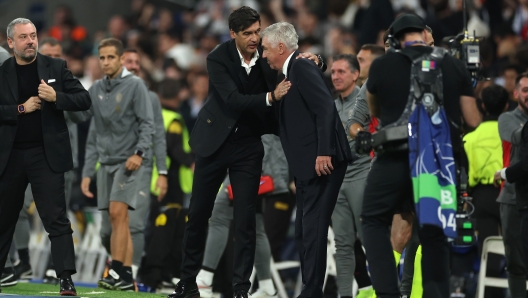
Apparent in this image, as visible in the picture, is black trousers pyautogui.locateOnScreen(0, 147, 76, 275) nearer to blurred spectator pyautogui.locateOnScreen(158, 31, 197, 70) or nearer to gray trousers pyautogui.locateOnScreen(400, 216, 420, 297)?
gray trousers pyautogui.locateOnScreen(400, 216, 420, 297)

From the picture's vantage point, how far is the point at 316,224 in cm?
773

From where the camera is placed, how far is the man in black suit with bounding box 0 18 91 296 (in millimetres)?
8555

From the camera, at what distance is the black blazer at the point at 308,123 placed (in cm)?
768

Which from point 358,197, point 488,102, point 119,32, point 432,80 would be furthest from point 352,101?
point 119,32

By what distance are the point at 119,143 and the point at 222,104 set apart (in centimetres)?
225

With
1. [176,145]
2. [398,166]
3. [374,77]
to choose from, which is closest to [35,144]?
[374,77]

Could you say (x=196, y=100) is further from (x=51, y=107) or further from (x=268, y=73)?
(x=268, y=73)

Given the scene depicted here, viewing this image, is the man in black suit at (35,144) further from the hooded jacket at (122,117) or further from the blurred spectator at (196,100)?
the blurred spectator at (196,100)

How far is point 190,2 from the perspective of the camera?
20.9 m

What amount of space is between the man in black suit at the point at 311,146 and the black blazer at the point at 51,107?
1.92 m

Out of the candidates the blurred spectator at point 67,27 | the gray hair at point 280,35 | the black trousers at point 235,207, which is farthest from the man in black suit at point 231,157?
the blurred spectator at point 67,27

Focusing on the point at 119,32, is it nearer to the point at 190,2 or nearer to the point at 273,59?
the point at 190,2

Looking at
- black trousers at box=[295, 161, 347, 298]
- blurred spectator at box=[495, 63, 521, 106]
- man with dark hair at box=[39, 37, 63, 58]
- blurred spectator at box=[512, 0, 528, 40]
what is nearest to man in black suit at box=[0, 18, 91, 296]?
black trousers at box=[295, 161, 347, 298]

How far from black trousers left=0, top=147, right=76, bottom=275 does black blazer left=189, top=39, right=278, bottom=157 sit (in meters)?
1.31
